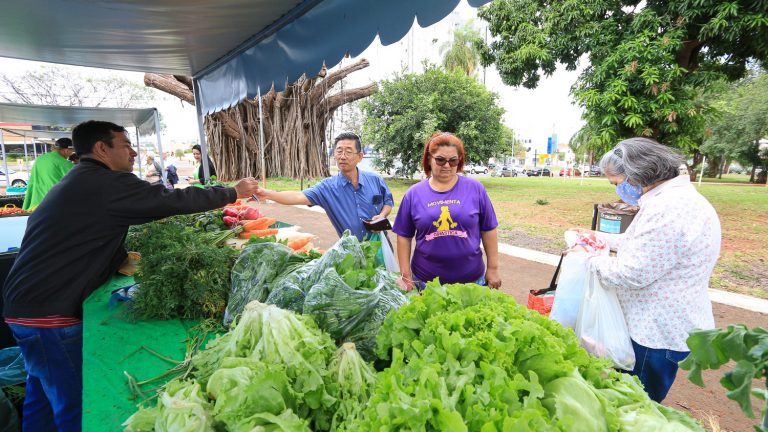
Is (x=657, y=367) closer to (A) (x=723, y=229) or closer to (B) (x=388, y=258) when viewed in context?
(B) (x=388, y=258)

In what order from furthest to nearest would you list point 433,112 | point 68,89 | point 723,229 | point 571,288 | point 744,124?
1. point 68,89
2. point 744,124
3. point 433,112
4. point 723,229
5. point 571,288

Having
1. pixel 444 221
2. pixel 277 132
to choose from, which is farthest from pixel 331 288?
pixel 277 132

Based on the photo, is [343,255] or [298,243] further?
[298,243]

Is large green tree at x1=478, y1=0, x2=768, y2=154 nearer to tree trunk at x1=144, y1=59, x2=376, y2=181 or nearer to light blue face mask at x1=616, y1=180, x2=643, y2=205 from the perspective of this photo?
light blue face mask at x1=616, y1=180, x2=643, y2=205

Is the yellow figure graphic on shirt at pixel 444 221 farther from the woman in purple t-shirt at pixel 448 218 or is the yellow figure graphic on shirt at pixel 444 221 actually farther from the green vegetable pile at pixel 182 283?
the green vegetable pile at pixel 182 283

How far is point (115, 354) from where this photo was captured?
1772mm

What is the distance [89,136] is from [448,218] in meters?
2.33

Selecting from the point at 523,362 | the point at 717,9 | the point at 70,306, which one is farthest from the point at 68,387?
the point at 717,9

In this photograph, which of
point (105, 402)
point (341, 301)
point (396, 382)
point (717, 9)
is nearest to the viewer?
point (396, 382)

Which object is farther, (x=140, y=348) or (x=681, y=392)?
(x=681, y=392)

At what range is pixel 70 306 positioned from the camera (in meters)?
2.07

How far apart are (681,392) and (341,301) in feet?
11.2

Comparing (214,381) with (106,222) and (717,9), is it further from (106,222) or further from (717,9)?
(717,9)

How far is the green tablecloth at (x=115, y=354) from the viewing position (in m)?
1.49
